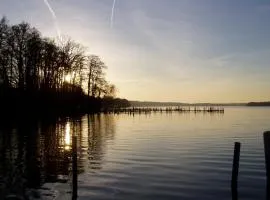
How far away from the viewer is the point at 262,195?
19844mm

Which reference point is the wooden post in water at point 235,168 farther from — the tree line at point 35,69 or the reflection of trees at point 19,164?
the tree line at point 35,69

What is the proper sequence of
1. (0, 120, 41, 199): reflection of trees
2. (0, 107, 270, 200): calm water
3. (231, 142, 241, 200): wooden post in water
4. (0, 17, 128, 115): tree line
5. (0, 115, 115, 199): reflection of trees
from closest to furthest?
1. (0, 120, 41, 199): reflection of trees
2. (231, 142, 241, 200): wooden post in water
3. (0, 107, 270, 200): calm water
4. (0, 115, 115, 199): reflection of trees
5. (0, 17, 128, 115): tree line

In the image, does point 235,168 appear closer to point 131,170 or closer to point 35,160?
point 131,170

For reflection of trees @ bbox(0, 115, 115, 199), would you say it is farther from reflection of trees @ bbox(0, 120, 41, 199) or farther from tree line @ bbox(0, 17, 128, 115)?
tree line @ bbox(0, 17, 128, 115)

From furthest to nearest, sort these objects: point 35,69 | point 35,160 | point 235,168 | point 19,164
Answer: point 35,69, point 35,160, point 19,164, point 235,168

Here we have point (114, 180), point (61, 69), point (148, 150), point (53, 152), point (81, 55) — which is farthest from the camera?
point (81, 55)

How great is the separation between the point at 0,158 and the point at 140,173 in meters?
10.4

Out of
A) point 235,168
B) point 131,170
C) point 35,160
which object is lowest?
point 131,170

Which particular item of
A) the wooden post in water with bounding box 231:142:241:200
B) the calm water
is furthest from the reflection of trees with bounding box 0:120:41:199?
the wooden post in water with bounding box 231:142:241:200

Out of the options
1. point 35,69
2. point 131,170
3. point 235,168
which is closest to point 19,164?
point 131,170

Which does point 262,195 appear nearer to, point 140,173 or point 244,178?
point 244,178

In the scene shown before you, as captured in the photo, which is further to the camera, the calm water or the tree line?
the tree line

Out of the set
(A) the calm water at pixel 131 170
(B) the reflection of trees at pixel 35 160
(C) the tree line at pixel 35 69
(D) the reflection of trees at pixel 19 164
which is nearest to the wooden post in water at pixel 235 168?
(A) the calm water at pixel 131 170

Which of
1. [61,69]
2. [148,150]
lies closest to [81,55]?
[61,69]
